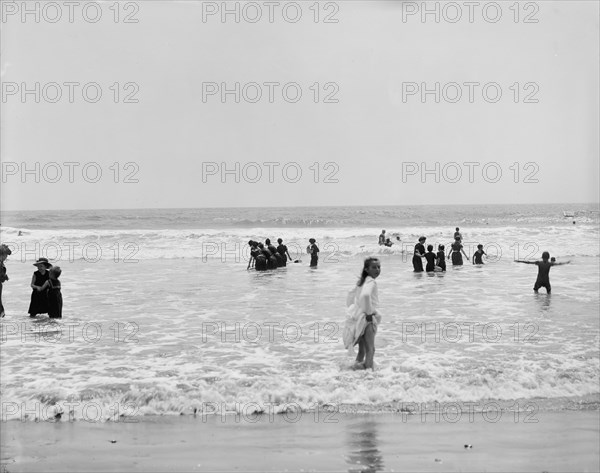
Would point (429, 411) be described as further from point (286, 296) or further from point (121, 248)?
point (121, 248)

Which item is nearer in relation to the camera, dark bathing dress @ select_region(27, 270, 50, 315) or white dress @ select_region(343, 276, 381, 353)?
white dress @ select_region(343, 276, 381, 353)

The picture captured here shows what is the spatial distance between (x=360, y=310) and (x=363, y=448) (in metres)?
2.75

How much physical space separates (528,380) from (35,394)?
6128 mm

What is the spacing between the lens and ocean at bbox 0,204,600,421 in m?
7.45

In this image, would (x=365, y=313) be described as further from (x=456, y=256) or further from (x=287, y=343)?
(x=456, y=256)

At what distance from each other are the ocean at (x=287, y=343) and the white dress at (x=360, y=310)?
510 mm

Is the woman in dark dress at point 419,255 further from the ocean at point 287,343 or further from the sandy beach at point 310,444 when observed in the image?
the sandy beach at point 310,444

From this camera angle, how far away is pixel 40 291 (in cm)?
1280
